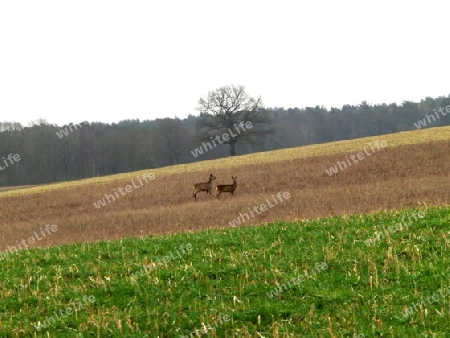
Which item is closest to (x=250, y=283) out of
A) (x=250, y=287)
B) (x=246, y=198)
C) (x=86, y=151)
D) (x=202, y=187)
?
(x=250, y=287)

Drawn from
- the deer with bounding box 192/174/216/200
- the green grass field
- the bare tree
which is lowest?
the green grass field

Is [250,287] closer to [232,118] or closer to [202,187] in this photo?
[202,187]

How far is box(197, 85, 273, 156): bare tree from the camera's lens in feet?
250

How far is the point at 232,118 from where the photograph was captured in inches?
3063

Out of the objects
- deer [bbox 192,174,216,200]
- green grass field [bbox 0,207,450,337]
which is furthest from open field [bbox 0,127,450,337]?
deer [bbox 192,174,216,200]

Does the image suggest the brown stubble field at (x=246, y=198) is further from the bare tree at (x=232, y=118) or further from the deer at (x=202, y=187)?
the bare tree at (x=232, y=118)

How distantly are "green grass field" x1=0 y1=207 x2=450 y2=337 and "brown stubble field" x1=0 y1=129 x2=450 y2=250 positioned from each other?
298 inches

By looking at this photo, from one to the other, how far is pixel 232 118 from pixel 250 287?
228 feet

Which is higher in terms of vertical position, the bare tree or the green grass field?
the bare tree

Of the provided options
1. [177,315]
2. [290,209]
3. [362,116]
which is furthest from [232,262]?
[362,116]

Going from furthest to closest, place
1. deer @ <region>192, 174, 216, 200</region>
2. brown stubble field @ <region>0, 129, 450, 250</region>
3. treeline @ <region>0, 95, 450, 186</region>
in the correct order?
treeline @ <region>0, 95, 450, 186</region> → deer @ <region>192, 174, 216, 200</region> → brown stubble field @ <region>0, 129, 450, 250</region>

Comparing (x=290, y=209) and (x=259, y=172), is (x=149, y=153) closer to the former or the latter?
(x=259, y=172)

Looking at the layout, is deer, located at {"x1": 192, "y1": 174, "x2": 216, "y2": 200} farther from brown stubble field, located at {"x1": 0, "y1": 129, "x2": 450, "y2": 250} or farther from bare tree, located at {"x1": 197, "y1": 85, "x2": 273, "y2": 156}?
bare tree, located at {"x1": 197, "y1": 85, "x2": 273, "y2": 156}

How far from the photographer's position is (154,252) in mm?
12852
